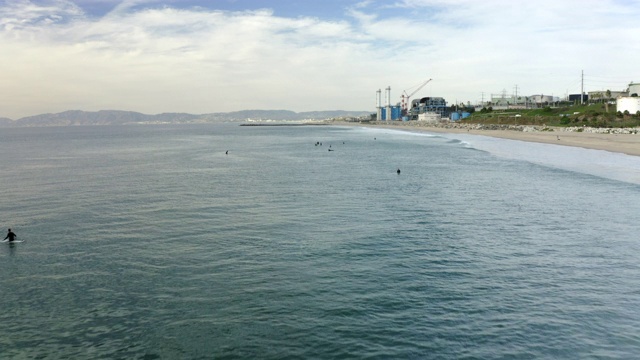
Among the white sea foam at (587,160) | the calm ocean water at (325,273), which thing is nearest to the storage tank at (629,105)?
the white sea foam at (587,160)

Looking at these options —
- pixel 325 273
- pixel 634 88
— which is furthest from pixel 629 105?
pixel 325 273

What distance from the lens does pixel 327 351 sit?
60.6 feet

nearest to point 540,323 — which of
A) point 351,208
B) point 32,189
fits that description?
point 351,208

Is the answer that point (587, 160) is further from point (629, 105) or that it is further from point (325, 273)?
point (629, 105)

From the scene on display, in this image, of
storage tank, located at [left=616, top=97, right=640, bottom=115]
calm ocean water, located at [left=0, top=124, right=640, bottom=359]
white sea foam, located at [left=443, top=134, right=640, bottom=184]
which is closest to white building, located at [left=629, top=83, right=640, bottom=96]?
storage tank, located at [left=616, top=97, right=640, bottom=115]

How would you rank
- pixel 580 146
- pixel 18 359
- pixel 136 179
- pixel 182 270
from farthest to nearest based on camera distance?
pixel 580 146 < pixel 136 179 < pixel 182 270 < pixel 18 359

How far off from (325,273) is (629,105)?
550 feet

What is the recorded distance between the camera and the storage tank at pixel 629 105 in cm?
15538

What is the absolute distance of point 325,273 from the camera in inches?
1067

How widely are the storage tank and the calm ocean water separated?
12147 cm

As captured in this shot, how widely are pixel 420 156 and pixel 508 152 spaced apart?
826 inches

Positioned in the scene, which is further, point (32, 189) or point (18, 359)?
point (32, 189)

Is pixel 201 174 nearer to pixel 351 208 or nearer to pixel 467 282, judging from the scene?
pixel 351 208

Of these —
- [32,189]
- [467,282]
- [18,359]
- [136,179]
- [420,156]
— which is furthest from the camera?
[420,156]
